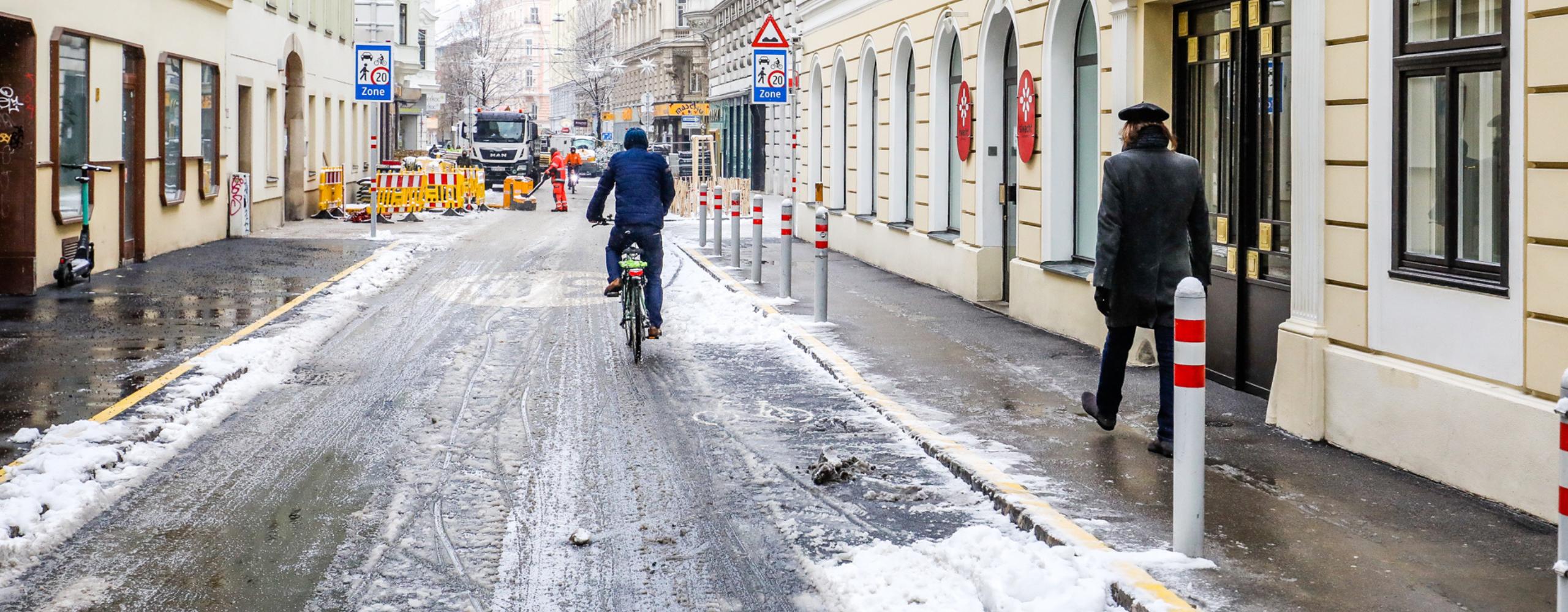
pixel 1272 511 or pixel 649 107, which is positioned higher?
pixel 649 107

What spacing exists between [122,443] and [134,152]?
41.0 feet

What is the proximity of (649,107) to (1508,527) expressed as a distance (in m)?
63.6

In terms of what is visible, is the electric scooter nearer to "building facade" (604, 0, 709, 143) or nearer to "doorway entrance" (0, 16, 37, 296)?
"doorway entrance" (0, 16, 37, 296)

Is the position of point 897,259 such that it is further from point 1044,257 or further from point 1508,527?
point 1508,527

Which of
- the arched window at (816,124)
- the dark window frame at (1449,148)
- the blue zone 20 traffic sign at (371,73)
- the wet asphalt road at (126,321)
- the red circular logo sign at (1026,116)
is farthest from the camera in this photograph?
the arched window at (816,124)

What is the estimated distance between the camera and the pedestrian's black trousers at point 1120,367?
8172 mm

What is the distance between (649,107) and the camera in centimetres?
6900

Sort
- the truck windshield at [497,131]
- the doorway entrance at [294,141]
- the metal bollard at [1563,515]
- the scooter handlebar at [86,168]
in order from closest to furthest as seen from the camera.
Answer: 1. the metal bollard at [1563,515]
2. the scooter handlebar at [86,168]
3. the doorway entrance at [294,141]
4. the truck windshield at [497,131]

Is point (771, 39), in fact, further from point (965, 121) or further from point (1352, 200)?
point (1352, 200)

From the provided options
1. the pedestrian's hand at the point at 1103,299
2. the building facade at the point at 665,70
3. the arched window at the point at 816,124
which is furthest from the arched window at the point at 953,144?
the building facade at the point at 665,70

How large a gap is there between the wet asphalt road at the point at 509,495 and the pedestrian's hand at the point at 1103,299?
1.16m

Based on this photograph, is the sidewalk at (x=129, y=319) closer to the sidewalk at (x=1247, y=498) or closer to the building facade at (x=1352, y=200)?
the sidewalk at (x=1247, y=498)

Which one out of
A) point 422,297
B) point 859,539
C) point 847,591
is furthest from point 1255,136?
point 422,297

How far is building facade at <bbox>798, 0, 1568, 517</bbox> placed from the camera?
22.8 feet
